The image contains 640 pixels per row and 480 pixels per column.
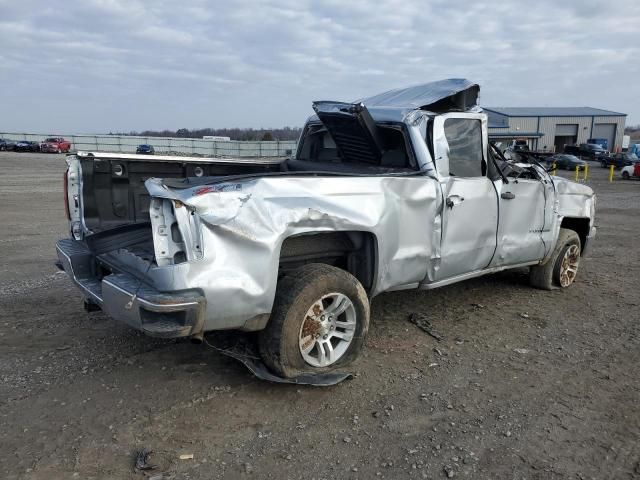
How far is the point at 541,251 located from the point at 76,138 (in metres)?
60.3

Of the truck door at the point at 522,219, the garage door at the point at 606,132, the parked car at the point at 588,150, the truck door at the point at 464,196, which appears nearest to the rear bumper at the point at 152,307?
the truck door at the point at 464,196

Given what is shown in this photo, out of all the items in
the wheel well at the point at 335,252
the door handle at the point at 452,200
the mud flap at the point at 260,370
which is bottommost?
the mud flap at the point at 260,370

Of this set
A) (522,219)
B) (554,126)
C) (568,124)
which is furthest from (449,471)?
(568,124)

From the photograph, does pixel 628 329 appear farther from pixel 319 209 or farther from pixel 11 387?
pixel 11 387

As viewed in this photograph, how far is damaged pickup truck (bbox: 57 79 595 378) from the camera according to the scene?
10.5 feet

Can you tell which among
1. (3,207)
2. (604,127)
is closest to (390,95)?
(3,207)

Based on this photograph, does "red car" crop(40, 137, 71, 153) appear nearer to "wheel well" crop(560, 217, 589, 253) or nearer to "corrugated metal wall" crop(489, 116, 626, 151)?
"corrugated metal wall" crop(489, 116, 626, 151)

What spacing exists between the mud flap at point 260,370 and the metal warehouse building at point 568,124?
62.6 metres

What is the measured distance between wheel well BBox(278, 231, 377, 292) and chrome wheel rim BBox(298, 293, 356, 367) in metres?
0.37

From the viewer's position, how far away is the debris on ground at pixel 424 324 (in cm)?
487

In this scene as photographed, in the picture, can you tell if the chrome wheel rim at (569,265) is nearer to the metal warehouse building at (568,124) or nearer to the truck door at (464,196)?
the truck door at (464,196)

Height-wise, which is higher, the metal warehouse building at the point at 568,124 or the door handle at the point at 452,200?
the metal warehouse building at the point at 568,124

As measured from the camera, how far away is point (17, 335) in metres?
4.66

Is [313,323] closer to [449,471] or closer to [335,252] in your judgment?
[335,252]
